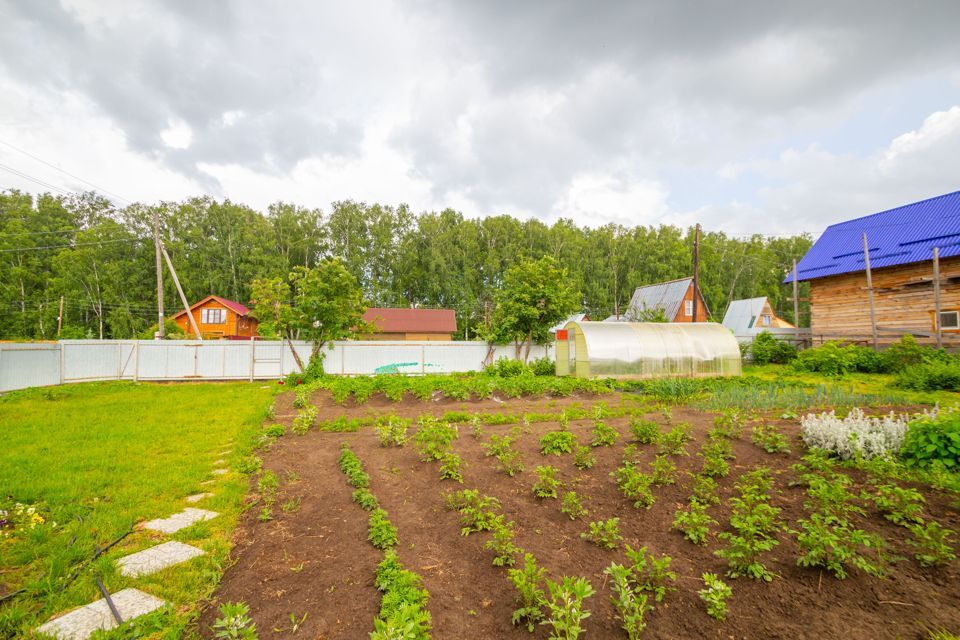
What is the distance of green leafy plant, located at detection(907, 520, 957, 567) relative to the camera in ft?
8.29

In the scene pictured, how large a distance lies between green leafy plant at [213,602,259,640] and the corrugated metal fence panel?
14.6 m

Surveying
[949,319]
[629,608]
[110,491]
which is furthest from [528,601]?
[949,319]

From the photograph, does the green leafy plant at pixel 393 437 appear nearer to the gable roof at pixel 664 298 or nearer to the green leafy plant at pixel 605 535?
the green leafy plant at pixel 605 535

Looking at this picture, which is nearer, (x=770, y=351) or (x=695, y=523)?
(x=695, y=523)

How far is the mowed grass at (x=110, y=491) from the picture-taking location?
9.25ft

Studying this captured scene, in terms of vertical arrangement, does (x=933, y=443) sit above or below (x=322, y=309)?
below

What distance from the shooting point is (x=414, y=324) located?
114ft

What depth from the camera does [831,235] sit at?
21406 mm

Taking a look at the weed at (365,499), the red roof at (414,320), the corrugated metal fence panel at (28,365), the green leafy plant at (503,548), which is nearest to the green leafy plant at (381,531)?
the weed at (365,499)

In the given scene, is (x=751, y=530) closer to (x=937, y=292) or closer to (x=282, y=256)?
(x=937, y=292)

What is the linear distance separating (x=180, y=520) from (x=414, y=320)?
103ft

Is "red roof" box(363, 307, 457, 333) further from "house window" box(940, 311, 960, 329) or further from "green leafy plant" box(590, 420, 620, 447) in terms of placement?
"green leafy plant" box(590, 420, 620, 447)

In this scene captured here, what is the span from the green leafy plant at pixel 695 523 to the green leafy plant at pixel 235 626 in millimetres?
Result: 2902

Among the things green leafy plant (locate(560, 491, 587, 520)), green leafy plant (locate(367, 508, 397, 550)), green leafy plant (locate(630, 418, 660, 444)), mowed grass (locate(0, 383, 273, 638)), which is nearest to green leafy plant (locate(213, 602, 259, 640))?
mowed grass (locate(0, 383, 273, 638))
